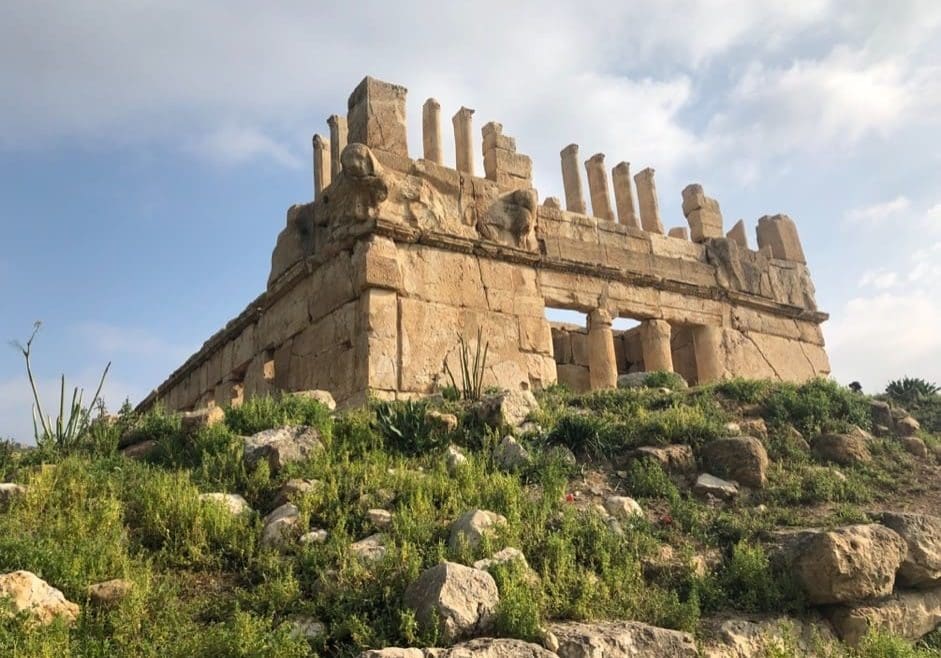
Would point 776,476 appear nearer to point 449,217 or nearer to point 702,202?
point 449,217

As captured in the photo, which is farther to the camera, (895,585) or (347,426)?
(347,426)

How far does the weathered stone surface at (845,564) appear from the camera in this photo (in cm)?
643

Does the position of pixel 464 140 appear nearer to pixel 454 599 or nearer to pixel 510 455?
pixel 510 455

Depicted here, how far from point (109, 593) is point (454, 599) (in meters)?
2.08

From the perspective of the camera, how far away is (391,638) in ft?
17.3

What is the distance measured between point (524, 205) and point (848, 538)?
849cm

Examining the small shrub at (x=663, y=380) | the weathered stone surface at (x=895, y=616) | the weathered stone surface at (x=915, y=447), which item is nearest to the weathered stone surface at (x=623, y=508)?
the weathered stone surface at (x=895, y=616)

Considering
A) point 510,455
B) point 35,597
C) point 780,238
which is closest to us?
point 35,597

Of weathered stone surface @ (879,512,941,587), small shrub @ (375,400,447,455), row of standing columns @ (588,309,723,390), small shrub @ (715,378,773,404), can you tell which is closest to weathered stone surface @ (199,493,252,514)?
small shrub @ (375,400,447,455)

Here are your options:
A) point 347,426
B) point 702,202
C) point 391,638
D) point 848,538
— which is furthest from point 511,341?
point 391,638

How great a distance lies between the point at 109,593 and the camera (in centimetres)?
549

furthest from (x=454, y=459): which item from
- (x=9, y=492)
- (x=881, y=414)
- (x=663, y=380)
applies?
(x=663, y=380)

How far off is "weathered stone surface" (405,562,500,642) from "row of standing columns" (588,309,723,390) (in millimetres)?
8896

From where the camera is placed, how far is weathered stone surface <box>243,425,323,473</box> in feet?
25.9
